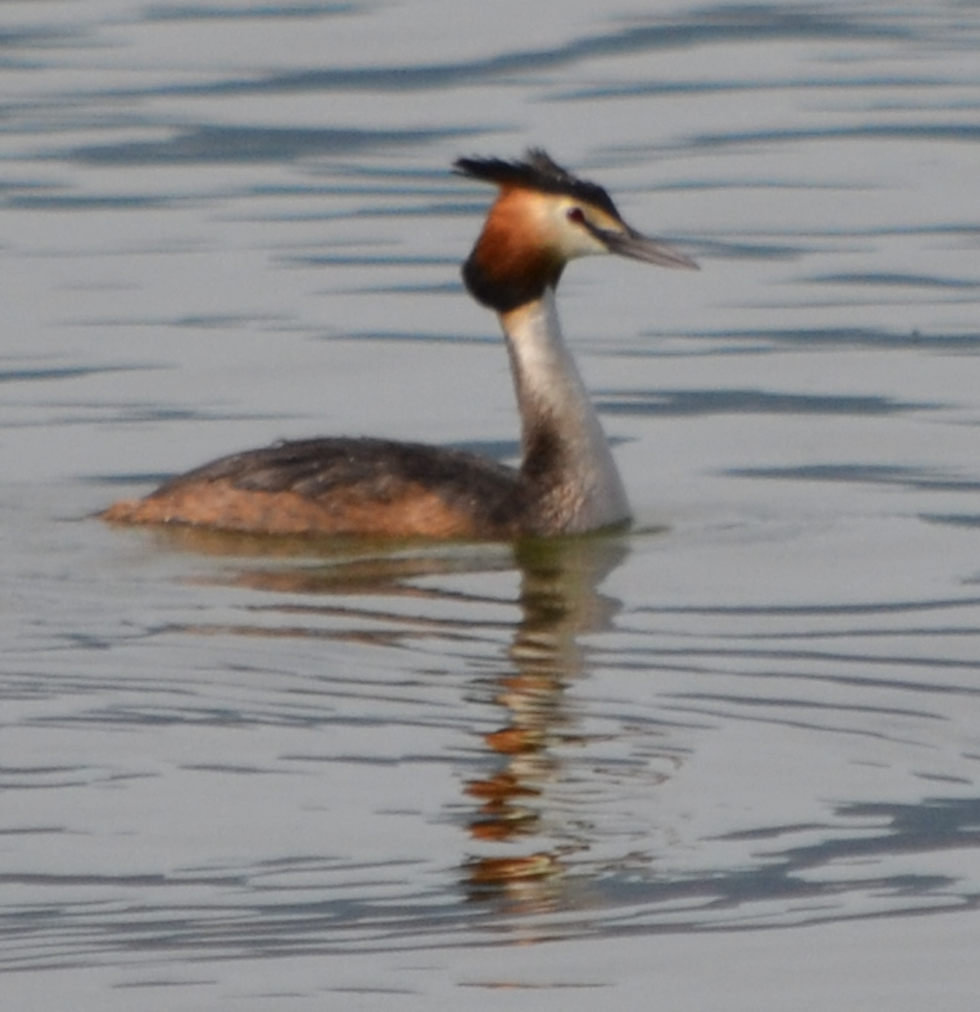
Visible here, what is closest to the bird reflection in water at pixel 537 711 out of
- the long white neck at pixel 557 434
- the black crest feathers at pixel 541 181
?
the long white neck at pixel 557 434

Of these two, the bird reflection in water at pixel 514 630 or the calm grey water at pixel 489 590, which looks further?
the bird reflection in water at pixel 514 630

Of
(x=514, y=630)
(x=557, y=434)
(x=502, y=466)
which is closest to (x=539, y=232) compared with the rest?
(x=557, y=434)

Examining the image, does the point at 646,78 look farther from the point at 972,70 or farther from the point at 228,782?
the point at 228,782

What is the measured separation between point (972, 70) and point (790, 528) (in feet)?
43.6

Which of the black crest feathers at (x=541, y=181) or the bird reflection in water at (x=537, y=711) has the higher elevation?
the black crest feathers at (x=541, y=181)

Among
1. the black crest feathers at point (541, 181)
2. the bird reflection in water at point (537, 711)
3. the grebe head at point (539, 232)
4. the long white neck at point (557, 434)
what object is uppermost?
the black crest feathers at point (541, 181)

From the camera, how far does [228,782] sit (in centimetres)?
872

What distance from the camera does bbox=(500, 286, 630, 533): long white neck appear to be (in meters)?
12.6

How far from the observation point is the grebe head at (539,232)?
1284 centimetres

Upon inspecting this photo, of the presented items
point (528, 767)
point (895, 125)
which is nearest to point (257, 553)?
point (528, 767)

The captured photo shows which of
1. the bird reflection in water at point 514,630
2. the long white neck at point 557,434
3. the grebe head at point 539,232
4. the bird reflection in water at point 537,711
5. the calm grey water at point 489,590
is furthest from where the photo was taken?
the grebe head at point 539,232

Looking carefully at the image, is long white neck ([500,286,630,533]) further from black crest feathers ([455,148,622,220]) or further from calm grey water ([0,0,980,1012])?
black crest feathers ([455,148,622,220])

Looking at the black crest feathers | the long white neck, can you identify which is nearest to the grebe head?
the black crest feathers

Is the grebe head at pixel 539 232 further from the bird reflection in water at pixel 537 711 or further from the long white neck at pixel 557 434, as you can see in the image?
the bird reflection in water at pixel 537 711
